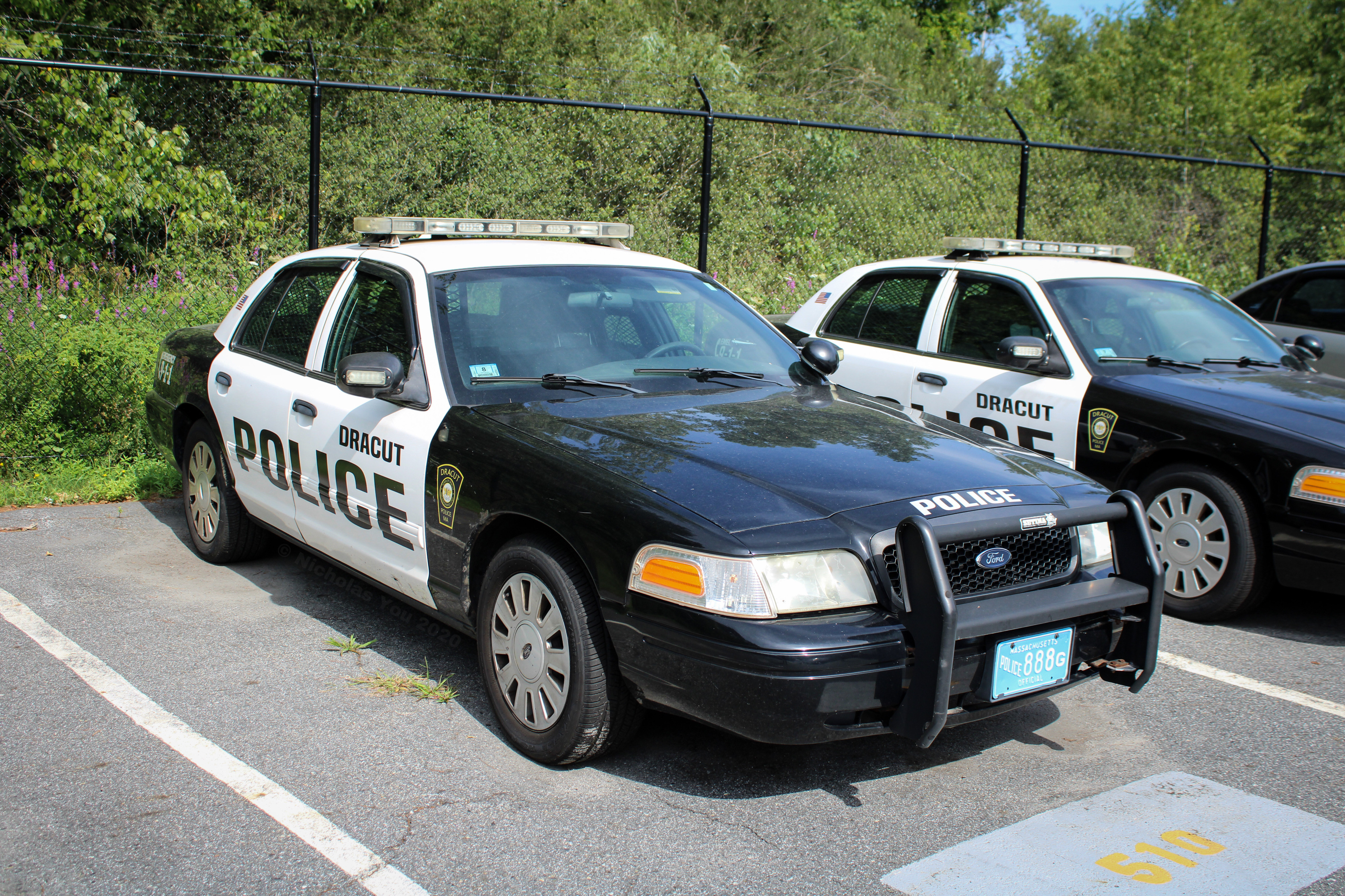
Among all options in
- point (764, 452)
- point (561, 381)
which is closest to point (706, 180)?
point (561, 381)

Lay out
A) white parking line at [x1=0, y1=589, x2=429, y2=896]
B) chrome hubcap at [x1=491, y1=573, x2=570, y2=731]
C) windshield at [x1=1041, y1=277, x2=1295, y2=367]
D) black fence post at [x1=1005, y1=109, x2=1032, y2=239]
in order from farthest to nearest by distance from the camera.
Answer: black fence post at [x1=1005, y1=109, x2=1032, y2=239] → windshield at [x1=1041, y1=277, x2=1295, y2=367] → chrome hubcap at [x1=491, y1=573, x2=570, y2=731] → white parking line at [x1=0, y1=589, x2=429, y2=896]

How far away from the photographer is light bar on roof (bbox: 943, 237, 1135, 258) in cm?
678

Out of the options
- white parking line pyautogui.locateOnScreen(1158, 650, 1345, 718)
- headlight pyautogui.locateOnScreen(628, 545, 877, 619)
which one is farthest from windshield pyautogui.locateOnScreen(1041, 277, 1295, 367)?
headlight pyautogui.locateOnScreen(628, 545, 877, 619)

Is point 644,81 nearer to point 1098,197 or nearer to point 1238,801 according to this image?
point 1098,197

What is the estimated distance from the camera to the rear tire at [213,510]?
5516 millimetres

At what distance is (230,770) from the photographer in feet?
11.6

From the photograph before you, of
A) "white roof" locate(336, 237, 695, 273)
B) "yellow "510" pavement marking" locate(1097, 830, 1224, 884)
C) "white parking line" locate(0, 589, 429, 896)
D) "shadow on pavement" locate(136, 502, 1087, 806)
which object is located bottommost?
"white parking line" locate(0, 589, 429, 896)

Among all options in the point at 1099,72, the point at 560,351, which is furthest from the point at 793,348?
the point at 1099,72

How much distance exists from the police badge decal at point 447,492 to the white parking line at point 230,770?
1.00 m

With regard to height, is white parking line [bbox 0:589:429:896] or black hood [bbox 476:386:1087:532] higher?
black hood [bbox 476:386:1087:532]

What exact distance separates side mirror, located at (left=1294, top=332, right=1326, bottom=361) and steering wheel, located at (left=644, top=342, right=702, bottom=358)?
3953mm

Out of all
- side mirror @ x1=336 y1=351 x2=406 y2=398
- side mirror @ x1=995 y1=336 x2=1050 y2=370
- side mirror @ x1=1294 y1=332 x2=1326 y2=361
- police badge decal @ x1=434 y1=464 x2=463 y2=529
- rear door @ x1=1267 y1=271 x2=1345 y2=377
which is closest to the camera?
police badge decal @ x1=434 y1=464 x2=463 y2=529

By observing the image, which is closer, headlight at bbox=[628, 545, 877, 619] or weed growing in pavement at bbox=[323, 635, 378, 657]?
headlight at bbox=[628, 545, 877, 619]

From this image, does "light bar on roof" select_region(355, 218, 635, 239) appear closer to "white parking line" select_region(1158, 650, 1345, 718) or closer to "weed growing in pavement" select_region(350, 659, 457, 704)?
"weed growing in pavement" select_region(350, 659, 457, 704)
